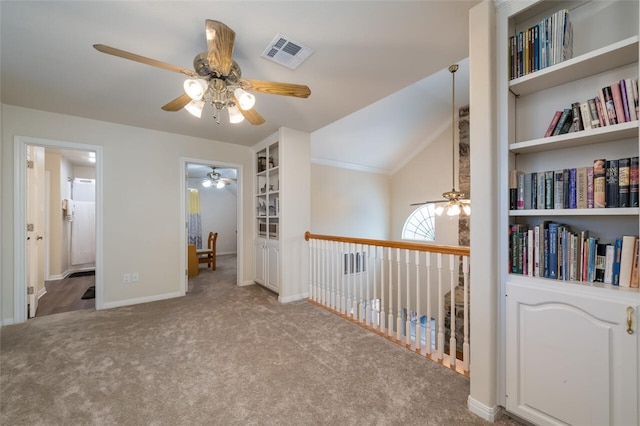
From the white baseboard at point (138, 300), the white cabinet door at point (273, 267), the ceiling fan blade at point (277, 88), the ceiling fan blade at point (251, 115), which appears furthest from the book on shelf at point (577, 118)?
the white baseboard at point (138, 300)

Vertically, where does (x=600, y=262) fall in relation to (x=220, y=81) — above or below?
below

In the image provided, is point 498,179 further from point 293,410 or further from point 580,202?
point 293,410

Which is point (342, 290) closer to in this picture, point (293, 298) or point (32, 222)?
point (293, 298)

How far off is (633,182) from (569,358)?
33.5 inches

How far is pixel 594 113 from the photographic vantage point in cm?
119

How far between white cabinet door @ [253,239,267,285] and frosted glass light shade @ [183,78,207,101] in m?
2.70

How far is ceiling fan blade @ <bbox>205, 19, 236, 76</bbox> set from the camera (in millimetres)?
1373

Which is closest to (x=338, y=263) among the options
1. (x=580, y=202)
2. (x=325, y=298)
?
(x=325, y=298)

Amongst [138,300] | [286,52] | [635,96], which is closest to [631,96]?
[635,96]

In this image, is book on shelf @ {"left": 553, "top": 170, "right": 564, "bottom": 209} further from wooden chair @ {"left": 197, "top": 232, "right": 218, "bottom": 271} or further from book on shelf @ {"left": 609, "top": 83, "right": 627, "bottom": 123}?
wooden chair @ {"left": 197, "top": 232, "right": 218, "bottom": 271}

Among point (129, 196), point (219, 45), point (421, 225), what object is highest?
point (219, 45)

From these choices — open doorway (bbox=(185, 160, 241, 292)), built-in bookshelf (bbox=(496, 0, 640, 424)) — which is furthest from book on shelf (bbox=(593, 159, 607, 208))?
open doorway (bbox=(185, 160, 241, 292))

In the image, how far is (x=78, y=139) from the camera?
3.03 m

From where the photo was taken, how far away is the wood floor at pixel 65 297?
10.5ft
